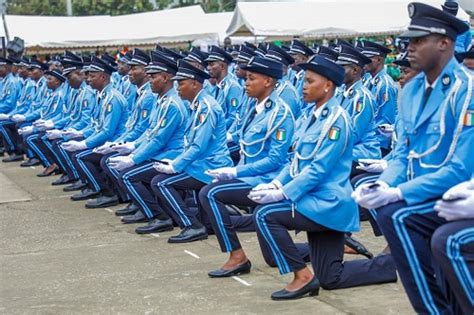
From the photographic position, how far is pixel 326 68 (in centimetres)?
642

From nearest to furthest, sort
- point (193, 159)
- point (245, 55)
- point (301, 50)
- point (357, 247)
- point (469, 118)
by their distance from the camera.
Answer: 1. point (469, 118)
2. point (357, 247)
3. point (193, 159)
4. point (245, 55)
5. point (301, 50)

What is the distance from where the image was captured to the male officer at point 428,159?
4.49m

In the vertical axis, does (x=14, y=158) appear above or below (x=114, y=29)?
below

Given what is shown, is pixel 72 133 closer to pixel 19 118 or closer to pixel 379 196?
pixel 19 118

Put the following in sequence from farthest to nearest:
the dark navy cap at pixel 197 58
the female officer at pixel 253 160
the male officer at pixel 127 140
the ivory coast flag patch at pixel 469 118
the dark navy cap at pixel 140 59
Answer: the dark navy cap at pixel 197 58 < the dark navy cap at pixel 140 59 < the male officer at pixel 127 140 < the female officer at pixel 253 160 < the ivory coast flag patch at pixel 469 118

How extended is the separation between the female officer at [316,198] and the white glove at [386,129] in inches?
116

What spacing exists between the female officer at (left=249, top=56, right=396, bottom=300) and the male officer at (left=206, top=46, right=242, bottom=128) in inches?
213

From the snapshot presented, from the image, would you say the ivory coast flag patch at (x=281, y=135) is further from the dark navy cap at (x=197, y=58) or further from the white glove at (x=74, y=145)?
the dark navy cap at (x=197, y=58)

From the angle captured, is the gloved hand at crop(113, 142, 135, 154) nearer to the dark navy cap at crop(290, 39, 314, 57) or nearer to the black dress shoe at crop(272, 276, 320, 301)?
the dark navy cap at crop(290, 39, 314, 57)

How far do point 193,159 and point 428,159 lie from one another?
13.5 feet

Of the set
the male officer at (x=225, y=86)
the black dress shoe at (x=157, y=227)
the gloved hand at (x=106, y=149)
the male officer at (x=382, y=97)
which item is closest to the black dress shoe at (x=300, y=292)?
the black dress shoe at (x=157, y=227)

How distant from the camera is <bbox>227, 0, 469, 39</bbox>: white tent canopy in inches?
1029

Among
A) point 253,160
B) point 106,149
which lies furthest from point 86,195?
point 253,160

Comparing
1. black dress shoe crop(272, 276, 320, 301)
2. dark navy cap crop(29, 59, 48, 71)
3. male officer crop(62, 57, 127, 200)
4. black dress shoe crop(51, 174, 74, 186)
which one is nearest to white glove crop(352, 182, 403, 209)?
black dress shoe crop(272, 276, 320, 301)
